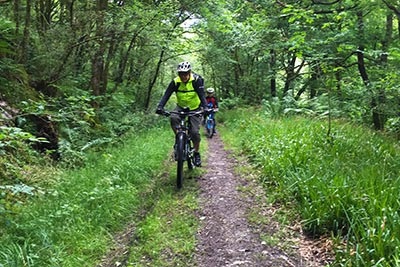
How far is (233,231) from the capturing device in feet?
15.8

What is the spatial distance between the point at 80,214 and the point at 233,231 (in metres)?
2.39

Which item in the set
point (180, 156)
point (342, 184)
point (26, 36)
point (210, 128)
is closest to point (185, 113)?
point (180, 156)

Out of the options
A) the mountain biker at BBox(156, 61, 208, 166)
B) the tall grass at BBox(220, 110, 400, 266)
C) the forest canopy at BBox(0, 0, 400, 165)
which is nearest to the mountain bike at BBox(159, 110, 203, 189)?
the mountain biker at BBox(156, 61, 208, 166)

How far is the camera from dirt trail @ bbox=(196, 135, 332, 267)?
13.3ft

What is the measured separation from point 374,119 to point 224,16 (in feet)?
27.9

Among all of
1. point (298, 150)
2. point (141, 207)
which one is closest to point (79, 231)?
point (141, 207)

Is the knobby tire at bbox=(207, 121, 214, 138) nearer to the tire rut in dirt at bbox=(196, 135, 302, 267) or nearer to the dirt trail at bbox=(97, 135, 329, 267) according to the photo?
the tire rut in dirt at bbox=(196, 135, 302, 267)

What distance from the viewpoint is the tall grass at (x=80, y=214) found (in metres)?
4.06

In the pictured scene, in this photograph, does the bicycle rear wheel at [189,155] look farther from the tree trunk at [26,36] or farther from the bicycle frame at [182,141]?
the tree trunk at [26,36]

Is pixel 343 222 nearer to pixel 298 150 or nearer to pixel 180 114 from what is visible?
pixel 298 150

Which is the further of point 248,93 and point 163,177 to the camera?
point 248,93

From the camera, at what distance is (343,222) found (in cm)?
424

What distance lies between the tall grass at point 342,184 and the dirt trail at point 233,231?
17.4 inches

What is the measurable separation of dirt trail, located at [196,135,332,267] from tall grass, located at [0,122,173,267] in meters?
1.31
